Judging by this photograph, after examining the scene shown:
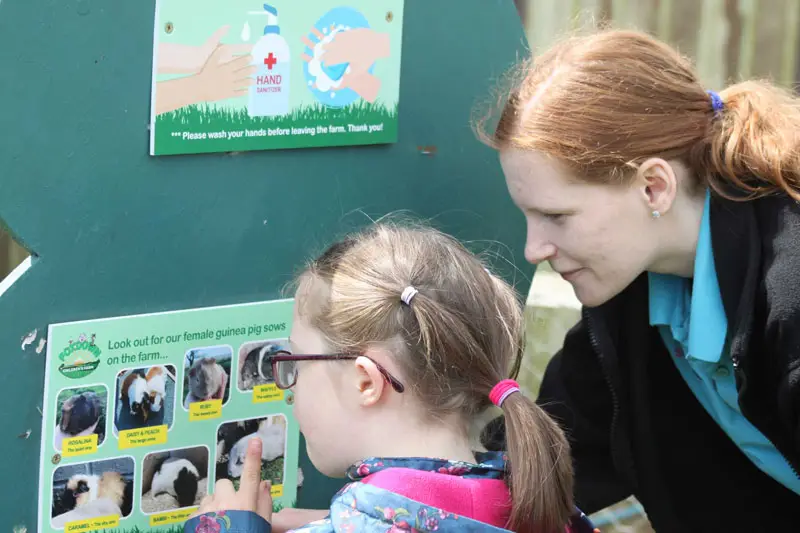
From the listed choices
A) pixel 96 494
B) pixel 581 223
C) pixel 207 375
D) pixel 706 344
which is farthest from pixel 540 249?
pixel 96 494

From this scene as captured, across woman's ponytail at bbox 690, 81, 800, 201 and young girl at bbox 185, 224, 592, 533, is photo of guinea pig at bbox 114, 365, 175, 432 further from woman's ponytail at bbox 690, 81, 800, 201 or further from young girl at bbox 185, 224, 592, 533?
woman's ponytail at bbox 690, 81, 800, 201

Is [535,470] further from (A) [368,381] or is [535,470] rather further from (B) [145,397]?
(B) [145,397]

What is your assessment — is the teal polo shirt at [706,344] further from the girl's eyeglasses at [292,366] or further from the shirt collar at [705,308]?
the girl's eyeglasses at [292,366]

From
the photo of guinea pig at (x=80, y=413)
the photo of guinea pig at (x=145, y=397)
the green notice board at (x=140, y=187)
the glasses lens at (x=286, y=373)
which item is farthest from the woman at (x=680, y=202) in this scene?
the photo of guinea pig at (x=80, y=413)

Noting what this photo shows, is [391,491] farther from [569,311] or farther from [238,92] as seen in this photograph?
[569,311]

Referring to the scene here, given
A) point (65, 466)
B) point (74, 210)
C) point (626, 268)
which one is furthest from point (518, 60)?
point (65, 466)

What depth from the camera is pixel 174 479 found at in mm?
1789

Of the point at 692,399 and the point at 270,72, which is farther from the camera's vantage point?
the point at 692,399

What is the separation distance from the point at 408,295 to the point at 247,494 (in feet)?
1.45

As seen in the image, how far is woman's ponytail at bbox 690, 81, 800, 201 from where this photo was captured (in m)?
1.77

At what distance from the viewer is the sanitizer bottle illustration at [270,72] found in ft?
5.68

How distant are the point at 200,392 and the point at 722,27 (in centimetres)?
273

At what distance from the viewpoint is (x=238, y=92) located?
172 centimetres

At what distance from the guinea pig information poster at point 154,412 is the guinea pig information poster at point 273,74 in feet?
0.98
